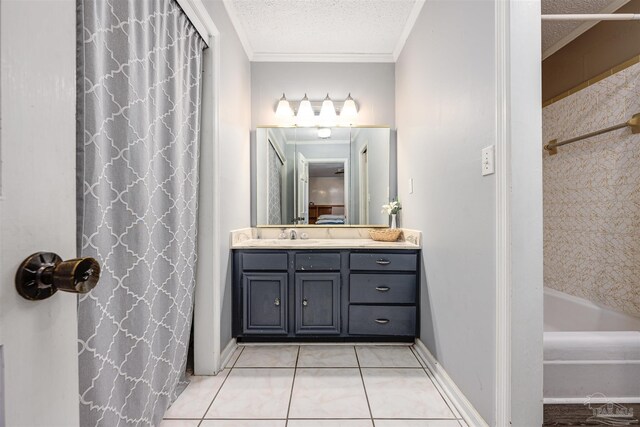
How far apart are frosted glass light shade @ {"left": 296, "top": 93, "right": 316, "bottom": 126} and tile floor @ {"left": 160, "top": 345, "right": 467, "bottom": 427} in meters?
1.96

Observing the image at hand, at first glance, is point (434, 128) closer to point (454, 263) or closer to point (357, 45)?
point (454, 263)

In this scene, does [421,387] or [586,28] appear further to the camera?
[586,28]

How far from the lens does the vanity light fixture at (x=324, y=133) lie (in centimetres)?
290

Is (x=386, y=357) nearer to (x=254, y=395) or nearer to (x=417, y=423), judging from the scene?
(x=417, y=423)

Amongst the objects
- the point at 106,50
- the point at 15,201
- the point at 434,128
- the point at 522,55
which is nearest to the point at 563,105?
the point at 434,128

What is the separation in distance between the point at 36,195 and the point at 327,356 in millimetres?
2037

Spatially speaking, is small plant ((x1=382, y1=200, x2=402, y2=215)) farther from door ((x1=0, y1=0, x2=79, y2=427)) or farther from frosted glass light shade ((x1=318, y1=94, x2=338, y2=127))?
door ((x1=0, y1=0, x2=79, y2=427))

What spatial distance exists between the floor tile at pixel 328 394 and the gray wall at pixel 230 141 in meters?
0.63

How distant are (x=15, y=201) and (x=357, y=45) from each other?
279 cm

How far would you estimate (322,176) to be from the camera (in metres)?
2.91

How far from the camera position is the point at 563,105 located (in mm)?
2318

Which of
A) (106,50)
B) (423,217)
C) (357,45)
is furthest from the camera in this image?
(357,45)

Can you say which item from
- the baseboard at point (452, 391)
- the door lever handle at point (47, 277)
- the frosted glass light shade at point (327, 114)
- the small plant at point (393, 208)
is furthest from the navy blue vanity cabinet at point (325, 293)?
the door lever handle at point (47, 277)

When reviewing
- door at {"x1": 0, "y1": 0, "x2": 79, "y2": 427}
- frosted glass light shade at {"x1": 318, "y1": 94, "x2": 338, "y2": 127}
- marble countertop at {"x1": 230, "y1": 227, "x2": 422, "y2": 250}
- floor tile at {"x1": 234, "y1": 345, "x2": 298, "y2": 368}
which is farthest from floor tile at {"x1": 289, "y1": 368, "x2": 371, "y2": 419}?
frosted glass light shade at {"x1": 318, "y1": 94, "x2": 338, "y2": 127}
